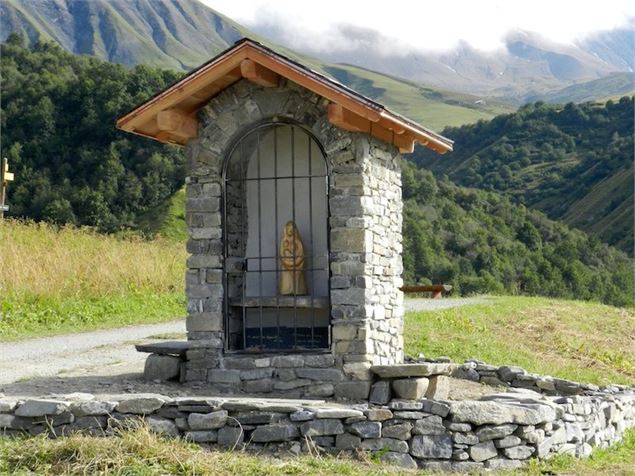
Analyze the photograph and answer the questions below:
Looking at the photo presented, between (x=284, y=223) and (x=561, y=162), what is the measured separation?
53.6 m

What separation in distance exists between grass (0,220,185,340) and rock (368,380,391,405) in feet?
23.9

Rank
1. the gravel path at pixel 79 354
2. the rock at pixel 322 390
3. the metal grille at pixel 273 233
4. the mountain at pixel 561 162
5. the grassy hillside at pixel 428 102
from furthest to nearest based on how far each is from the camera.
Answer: the grassy hillside at pixel 428 102 < the mountain at pixel 561 162 < the gravel path at pixel 79 354 < the metal grille at pixel 273 233 < the rock at pixel 322 390

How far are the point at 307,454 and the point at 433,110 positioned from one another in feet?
469

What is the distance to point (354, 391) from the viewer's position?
10148 millimetres

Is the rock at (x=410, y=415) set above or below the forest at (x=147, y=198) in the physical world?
below

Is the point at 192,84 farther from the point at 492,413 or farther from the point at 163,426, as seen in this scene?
the point at 492,413

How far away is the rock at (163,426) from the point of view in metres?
8.54

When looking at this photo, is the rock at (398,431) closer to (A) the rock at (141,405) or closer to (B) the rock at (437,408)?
(B) the rock at (437,408)

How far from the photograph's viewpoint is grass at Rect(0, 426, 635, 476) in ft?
24.5

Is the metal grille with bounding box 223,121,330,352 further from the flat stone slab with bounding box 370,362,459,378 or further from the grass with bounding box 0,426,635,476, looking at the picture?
the grass with bounding box 0,426,635,476

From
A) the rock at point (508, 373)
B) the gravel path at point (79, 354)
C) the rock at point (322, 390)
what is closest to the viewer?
the rock at point (322, 390)

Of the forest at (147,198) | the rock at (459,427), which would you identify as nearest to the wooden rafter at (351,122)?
the rock at (459,427)

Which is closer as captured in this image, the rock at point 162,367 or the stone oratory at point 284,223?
the stone oratory at point 284,223

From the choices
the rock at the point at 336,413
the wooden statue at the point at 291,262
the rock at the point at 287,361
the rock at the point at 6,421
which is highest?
the wooden statue at the point at 291,262
